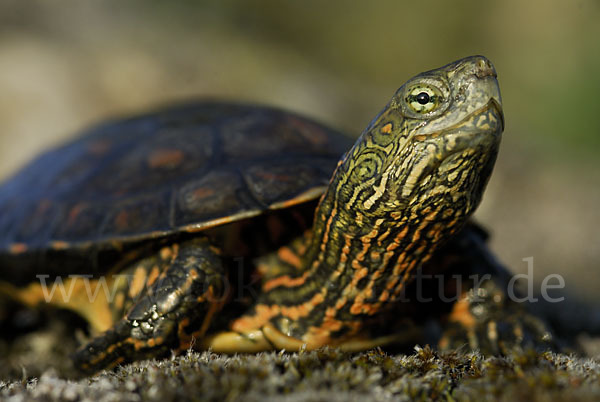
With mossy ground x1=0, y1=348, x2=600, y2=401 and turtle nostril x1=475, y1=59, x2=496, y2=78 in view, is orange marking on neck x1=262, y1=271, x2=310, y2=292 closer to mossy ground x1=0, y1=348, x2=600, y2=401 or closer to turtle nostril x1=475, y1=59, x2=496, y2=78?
mossy ground x1=0, y1=348, x2=600, y2=401

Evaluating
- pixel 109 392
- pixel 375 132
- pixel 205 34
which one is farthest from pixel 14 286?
pixel 205 34

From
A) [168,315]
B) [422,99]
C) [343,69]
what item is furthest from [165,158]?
[343,69]

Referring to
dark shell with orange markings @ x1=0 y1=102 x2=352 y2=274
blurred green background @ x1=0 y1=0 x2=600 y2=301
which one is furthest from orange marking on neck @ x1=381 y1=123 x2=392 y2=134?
blurred green background @ x1=0 y1=0 x2=600 y2=301

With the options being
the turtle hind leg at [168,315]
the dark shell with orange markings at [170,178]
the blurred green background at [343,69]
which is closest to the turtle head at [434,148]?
the dark shell with orange markings at [170,178]

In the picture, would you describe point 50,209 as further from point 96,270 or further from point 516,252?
point 516,252

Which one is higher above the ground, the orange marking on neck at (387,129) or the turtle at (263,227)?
the orange marking on neck at (387,129)

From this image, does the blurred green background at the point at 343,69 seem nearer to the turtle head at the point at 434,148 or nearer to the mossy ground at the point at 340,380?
the mossy ground at the point at 340,380
